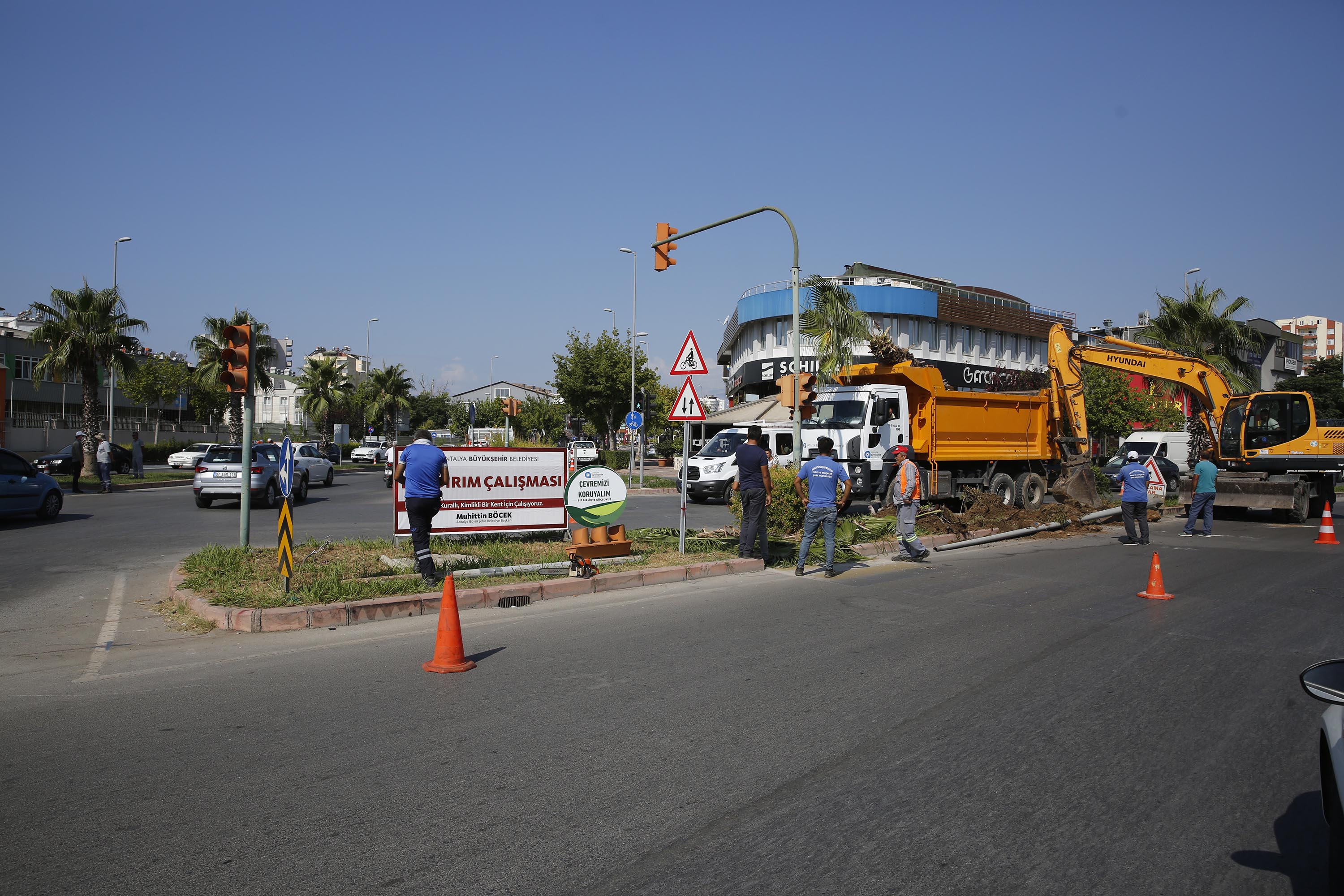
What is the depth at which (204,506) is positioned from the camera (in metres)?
21.0

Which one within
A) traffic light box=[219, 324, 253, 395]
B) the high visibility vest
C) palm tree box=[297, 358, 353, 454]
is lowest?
the high visibility vest

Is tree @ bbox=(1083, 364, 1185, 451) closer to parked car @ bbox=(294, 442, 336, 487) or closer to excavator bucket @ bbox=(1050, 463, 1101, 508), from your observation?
excavator bucket @ bbox=(1050, 463, 1101, 508)

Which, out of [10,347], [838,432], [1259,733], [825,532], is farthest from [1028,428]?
[10,347]

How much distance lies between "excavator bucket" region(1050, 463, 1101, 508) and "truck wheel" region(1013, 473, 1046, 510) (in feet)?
2.15

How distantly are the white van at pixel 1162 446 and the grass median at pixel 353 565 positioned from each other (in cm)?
2319

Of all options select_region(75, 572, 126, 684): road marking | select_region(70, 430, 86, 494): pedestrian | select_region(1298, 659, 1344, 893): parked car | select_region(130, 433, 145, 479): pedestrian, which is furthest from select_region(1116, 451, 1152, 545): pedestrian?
select_region(130, 433, 145, 479): pedestrian

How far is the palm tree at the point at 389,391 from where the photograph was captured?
6106 cm

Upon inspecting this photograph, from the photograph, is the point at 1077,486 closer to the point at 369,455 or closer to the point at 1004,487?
the point at 1004,487

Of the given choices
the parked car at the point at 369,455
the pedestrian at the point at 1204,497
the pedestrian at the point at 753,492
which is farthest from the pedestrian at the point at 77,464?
the pedestrian at the point at 1204,497

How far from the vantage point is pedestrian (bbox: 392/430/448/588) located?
9562mm

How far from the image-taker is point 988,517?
666 inches

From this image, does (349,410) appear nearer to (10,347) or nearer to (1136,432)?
(10,347)

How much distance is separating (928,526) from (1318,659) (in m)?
9.28

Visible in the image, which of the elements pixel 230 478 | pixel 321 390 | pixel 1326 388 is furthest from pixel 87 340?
pixel 1326 388
